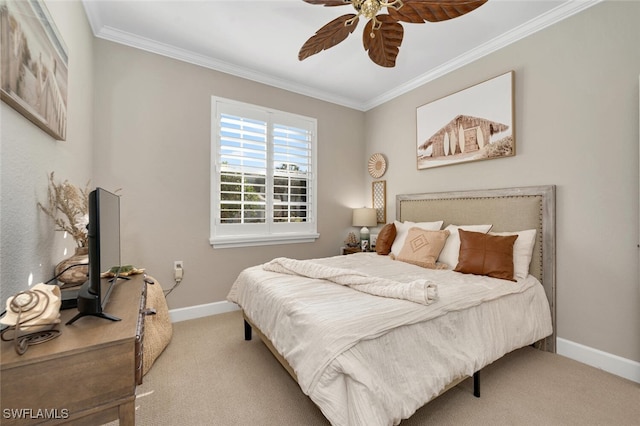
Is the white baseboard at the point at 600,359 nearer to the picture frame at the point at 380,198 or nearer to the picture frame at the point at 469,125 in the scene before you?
the picture frame at the point at 469,125

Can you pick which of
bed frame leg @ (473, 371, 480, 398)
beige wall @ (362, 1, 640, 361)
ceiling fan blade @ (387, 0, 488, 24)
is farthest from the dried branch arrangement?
beige wall @ (362, 1, 640, 361)

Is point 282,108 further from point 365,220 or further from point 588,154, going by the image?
point 588,154

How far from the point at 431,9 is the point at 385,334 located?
1.78 meters

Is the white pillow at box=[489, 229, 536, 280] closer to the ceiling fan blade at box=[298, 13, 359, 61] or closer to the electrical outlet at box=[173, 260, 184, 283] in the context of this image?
the ceiling fan blade at box=[298, 13, 359, 61]

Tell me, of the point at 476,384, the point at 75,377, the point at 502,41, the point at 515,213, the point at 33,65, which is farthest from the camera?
the point at 502,41

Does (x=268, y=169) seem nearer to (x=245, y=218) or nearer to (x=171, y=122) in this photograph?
(x=245, y=218)

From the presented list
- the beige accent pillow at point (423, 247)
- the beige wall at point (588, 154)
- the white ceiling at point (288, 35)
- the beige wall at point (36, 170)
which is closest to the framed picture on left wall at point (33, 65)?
the beige wall at point (36, 170)

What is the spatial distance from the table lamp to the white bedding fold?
184 cm

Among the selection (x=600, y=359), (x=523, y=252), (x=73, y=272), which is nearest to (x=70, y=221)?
(x=73, y=272)

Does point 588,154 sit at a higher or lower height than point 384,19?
lower

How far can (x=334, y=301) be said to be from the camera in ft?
5.30

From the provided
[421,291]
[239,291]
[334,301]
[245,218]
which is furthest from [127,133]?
[421,291]

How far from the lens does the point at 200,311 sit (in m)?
3.00

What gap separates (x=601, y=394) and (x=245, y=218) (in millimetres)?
3358
